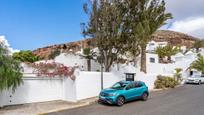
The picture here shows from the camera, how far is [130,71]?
90.7ft

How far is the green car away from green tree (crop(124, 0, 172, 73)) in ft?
19.5

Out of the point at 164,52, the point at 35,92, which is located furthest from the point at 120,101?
the point at 164,52

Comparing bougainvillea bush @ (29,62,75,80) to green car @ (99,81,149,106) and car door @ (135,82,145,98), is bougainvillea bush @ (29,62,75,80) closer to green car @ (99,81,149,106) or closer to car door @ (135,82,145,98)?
green car @ (99,81,149,106)

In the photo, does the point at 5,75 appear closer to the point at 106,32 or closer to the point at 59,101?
the point at 59,101

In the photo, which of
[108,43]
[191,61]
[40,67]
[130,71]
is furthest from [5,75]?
[191,61]

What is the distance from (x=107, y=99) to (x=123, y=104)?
1340 mm

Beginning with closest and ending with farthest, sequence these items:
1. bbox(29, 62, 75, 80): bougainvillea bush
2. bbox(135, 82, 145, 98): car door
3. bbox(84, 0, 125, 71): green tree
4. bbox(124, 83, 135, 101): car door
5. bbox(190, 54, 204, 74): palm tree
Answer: bbox(124, 83, 135, 101): car door → bbox(135, 82, 145, 98): car door → bbox(29, 62, 75, 80): bougainvillea bush → bbox(84, 0, 125, 71): green tree → bbox(190, 54, 204, 74): palm tree

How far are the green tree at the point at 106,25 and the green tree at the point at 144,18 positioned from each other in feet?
4.79

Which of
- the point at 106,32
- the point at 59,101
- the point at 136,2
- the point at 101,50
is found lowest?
the point at 59,101

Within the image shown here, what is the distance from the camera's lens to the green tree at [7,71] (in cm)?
1652

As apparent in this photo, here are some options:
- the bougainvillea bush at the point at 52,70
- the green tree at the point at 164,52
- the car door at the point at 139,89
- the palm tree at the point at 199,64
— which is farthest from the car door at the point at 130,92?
the green tree at the point at 164,52

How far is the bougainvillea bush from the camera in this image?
20.8 meters

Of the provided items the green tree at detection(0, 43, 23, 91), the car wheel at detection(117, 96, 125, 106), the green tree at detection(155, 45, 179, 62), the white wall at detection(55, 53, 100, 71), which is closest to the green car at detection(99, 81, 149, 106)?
the car wheel at detection(117, 96, 125, 106)

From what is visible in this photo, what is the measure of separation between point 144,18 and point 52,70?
11.4 m
